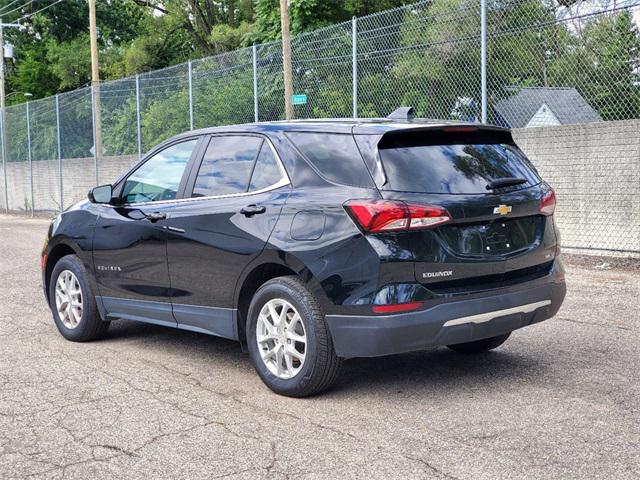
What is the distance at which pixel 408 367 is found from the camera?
5797 millimetres

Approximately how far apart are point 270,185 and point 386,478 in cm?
221

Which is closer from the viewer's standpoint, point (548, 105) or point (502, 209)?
point (502, 209)

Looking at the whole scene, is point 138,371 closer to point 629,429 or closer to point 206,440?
point 206,440

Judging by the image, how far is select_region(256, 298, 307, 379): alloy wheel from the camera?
16.5ft

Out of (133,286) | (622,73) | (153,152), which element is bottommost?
(133,286)

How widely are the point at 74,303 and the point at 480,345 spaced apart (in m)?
3.27

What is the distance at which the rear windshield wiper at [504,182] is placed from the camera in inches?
200

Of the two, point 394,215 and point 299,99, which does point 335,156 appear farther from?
point 299,99

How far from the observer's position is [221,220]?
5.53 metres

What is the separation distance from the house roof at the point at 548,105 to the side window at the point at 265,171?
6.70m

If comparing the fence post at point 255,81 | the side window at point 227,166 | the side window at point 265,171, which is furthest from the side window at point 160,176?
the fence post at point 255,81

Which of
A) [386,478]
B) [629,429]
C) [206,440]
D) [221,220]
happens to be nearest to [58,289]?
Answer: [221,220]

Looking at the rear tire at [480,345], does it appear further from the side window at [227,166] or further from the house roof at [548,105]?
the house roof at [548,105]

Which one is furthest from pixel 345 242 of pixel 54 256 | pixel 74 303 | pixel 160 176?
pixel 54 256
